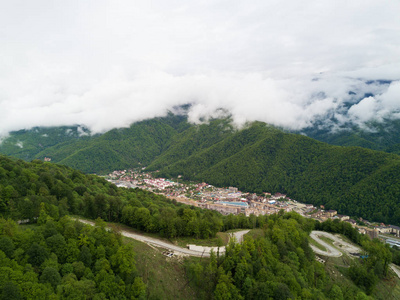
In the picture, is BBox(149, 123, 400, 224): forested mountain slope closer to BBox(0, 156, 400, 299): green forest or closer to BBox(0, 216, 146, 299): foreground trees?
BBox(0, 156, 400, 299): green forest

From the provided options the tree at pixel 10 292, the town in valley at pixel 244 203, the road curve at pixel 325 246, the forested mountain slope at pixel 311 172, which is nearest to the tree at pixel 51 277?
the tree at pixel 10 292

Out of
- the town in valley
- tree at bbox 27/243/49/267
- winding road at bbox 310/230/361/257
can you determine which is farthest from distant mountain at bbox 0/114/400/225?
tree at bbox 27/243/49/267

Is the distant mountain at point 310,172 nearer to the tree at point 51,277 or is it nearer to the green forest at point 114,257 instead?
the green forest at point 114,257

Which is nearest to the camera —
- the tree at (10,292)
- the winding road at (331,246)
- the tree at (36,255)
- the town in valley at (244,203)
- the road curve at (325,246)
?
the tree at (10,292)

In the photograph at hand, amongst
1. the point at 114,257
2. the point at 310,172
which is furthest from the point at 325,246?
the point at 310,172

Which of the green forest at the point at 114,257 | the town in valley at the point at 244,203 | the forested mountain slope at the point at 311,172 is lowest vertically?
the town in valley at the point at 244,203

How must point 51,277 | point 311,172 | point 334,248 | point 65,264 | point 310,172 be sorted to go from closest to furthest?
1. point 51,277
2. point 65,264
3. point 334,248
4. point 311,172
5. point 310,172

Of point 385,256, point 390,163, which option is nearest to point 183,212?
point 385,256

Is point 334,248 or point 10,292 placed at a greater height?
point 10,292

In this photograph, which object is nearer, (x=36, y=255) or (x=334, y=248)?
(x=36, y=255)

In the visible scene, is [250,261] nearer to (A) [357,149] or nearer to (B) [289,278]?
(B) [289,278]

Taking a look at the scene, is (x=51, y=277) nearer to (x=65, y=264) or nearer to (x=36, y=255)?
(x=65, y=264)
